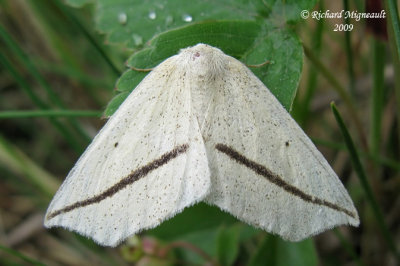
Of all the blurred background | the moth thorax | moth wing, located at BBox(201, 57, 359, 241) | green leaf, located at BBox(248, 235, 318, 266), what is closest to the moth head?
the moth thorax

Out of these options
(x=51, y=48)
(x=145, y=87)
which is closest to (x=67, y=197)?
(x=145, y=87)

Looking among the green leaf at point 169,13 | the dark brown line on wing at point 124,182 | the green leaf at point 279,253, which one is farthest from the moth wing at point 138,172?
the green leaf at point 279,253

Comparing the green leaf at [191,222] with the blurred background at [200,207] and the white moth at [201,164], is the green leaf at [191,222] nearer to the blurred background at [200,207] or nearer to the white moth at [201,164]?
the blurred background at [200,207]

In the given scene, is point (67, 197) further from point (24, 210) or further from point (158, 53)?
point (24, 210)

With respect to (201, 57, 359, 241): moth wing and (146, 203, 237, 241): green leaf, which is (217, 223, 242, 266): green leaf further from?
(201, 57, 359, 241): moth wing

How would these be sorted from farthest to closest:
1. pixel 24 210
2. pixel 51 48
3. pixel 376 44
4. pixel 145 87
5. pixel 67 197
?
pixel 51 48
pixel 24 210
pixel 376 44
pixel 145 87
pixel 67 197
